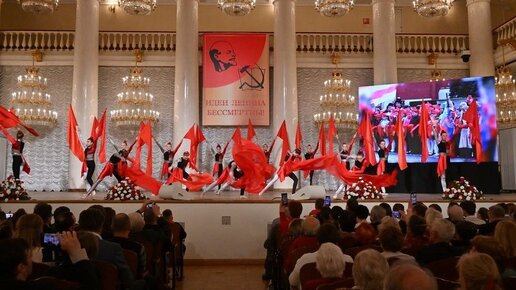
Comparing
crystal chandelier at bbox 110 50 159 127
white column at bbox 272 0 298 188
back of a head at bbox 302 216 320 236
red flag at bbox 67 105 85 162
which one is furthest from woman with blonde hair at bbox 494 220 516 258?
crystal chandelier at bbox 110 50 159 127

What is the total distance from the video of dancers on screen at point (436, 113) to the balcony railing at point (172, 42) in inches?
92.8

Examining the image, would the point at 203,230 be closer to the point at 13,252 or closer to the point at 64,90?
the point at 13,252

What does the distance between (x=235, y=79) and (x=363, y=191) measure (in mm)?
6898

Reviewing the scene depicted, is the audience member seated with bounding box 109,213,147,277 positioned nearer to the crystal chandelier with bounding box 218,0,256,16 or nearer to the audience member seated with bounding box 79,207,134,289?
the audience member seated with bounding box 79,207,134,289

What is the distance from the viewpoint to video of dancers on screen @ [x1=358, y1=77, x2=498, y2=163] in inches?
544

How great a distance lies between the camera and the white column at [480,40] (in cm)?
1625

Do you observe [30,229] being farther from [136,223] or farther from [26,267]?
[136,223]

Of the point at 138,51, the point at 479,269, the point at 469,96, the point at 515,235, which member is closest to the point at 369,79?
the point at 469,96

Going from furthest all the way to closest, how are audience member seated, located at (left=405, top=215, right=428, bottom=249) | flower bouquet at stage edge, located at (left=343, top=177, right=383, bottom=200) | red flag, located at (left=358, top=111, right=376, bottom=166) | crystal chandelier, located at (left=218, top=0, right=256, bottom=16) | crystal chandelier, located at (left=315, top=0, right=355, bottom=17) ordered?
red flag, located at (left=358, top=111, right=376, bottom=166)
crystal chandelier, located at (left=218, top=0, right=256, bottom=16)
crystal chandelier, located at (left=315, top=0, right=355, bottom=17)
flower bouquet at stage edge, located at (left=343, top=177, right=383, bottom=200)
audience member seated, located at (left=405, top=215, right=428, bottom=249)

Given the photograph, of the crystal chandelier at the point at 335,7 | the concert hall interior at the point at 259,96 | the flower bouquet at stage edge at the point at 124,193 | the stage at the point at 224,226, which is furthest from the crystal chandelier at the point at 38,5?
the crystal chandelier at the point at 335,7

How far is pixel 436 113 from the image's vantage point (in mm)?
14672

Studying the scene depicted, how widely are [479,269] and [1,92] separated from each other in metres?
17.5

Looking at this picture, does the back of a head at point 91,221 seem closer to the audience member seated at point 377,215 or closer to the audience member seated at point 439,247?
the audience member seated at point 439,247

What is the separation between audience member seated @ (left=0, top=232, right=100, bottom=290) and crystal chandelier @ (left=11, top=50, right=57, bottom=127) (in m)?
14.2
